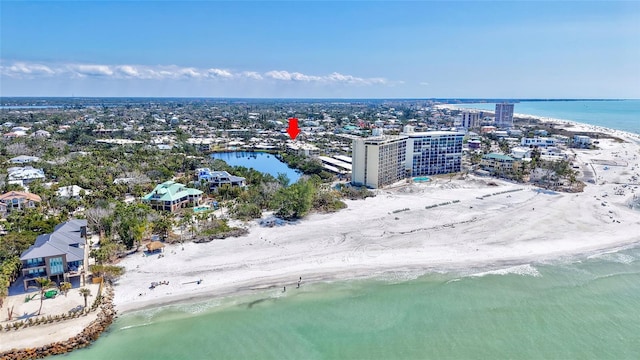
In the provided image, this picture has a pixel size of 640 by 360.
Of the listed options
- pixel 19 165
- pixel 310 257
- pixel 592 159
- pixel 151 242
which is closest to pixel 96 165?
pixel 19 165

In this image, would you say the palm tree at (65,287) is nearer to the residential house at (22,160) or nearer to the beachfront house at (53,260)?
the beachfront house at (53,260)

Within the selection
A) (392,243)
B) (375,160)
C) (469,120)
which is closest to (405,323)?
(392,243)

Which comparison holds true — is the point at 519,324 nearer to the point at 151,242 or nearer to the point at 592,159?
the point at 151,242

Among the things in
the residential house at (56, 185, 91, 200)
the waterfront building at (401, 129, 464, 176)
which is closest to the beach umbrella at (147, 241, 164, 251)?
the residential house at (56, 185, 91, 200)

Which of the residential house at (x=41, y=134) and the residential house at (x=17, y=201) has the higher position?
the residential house at (x=41, y=134)

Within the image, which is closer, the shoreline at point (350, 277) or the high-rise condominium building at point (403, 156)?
the shoreline at point (350, 277)

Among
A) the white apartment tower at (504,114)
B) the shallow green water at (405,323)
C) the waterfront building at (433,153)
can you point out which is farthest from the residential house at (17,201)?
the white apartment tower at (504,114)

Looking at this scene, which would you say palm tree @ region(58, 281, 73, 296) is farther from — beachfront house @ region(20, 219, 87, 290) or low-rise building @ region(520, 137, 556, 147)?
low-rise building @ region(520, 137, 556, 147)
